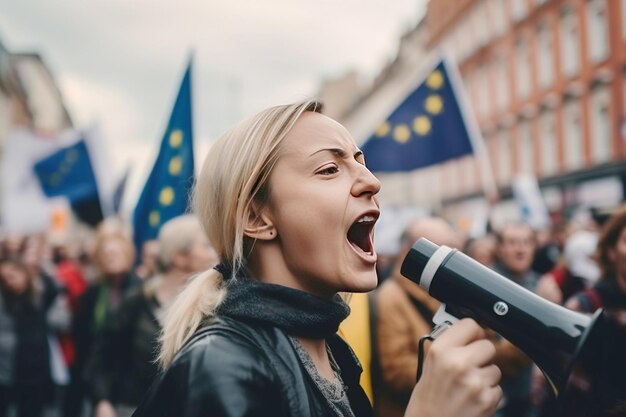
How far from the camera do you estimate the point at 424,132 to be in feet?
23.7

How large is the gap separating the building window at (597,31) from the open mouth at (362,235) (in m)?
23.5

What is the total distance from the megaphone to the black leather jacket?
0.31 m

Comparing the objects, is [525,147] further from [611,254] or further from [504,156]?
[611,254]

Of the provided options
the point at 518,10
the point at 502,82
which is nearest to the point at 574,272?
the point at 518,10

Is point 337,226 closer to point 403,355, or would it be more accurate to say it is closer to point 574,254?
point 403,355

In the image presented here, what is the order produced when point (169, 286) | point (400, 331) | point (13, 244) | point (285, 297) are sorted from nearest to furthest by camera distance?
point (285, 297) < point (400, 331) < point (169, 286) < point (13, 244)

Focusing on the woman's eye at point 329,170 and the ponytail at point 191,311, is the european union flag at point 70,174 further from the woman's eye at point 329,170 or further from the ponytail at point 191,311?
the woman's eye at point 329,170

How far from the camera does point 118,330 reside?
4.11 metres

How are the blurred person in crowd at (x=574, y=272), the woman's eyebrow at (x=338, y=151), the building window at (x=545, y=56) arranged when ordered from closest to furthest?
the woman's eyebrow at (x=338, y=151) < the blurred person in crowd at (x=574, y=272) < the building window at (x=545, y=56)

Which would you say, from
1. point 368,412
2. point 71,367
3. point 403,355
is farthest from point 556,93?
point 368,412

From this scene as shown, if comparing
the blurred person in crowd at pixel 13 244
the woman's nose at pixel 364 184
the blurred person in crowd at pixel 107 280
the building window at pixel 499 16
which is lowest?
the blurred person in crowd at pixel 13 244

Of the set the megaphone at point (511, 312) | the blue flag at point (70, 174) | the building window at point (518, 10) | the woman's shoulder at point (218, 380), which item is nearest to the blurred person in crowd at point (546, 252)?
the blue flag at point (70, 174)

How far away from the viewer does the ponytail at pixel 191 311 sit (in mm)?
1511

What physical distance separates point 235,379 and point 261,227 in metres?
0.37
